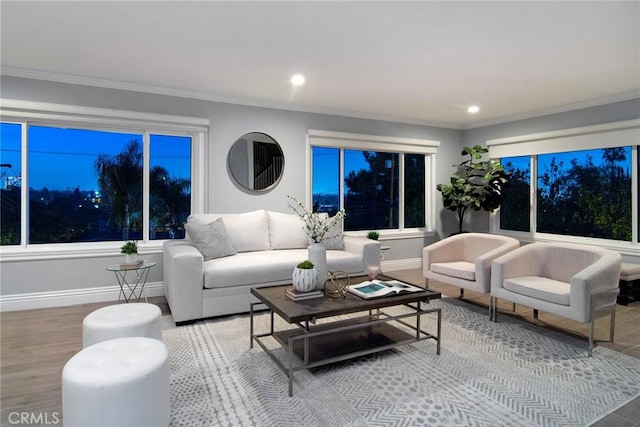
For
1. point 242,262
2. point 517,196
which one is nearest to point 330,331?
point 242,262

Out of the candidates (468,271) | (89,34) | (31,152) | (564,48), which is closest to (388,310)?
(468,271)

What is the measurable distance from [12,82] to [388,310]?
172 inches

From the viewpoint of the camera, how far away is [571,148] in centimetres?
480

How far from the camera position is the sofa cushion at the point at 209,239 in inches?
145

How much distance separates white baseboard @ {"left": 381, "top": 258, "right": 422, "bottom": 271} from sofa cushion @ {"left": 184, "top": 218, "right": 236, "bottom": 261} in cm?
275

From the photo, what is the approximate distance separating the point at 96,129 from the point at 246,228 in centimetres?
203

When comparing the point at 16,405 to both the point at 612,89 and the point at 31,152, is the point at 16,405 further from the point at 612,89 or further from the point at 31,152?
the point at 612,89

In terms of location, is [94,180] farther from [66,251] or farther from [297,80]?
[297,80]

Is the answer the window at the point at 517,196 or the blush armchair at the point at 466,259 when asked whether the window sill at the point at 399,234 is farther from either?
the blush armchair at the point at 466,259

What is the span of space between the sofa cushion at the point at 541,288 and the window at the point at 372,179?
2751mm

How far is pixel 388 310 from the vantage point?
3.65m

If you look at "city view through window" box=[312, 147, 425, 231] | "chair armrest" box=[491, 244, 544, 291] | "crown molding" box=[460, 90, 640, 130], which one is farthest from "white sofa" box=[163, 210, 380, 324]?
"crown molding" box=[460, 90, 640, 130]

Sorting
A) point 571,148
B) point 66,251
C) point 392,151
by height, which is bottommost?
point 66,251

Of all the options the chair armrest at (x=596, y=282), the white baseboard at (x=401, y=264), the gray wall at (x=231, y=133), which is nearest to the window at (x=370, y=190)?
the gray wall at (x=231, y=133)
